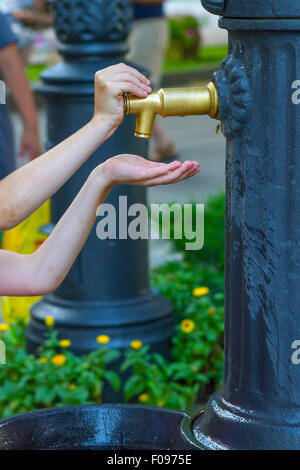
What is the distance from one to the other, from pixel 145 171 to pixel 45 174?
0.20 m

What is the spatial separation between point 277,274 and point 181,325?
1655 mm

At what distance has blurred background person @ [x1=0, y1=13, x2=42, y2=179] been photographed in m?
3.90

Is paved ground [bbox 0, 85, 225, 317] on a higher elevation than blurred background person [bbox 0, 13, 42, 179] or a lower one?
lower

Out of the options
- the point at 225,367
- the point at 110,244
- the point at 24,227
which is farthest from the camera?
the point at 24,227

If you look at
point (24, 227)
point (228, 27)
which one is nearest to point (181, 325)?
point (24, 227)

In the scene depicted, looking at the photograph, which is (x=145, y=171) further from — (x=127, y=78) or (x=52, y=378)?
(x=52, y=378)

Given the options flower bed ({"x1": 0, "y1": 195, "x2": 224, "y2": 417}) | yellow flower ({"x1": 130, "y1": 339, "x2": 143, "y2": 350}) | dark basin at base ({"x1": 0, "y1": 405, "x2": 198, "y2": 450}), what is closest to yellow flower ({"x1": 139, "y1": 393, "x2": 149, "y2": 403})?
flower bed ({"x1": 0, "y1": 195, "x2": 224, "y2": 417})

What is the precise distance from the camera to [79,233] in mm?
2020

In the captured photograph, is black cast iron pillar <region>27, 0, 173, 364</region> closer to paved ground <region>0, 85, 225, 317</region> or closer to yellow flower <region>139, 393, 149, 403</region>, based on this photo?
yellow flower <region>139, 393, 149, 403</region>

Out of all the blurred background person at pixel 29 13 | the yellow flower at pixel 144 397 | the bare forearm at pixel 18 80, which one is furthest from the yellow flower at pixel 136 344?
the blurred background person at pixel 29 13

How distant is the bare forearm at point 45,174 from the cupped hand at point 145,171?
0.22 feet

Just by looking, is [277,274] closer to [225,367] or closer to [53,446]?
[225,367]

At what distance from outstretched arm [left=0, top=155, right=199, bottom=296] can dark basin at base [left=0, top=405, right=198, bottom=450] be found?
36 cm

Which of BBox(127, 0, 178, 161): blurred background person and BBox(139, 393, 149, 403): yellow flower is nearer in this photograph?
BBox(139, 393, 149, 403): yellow flower
